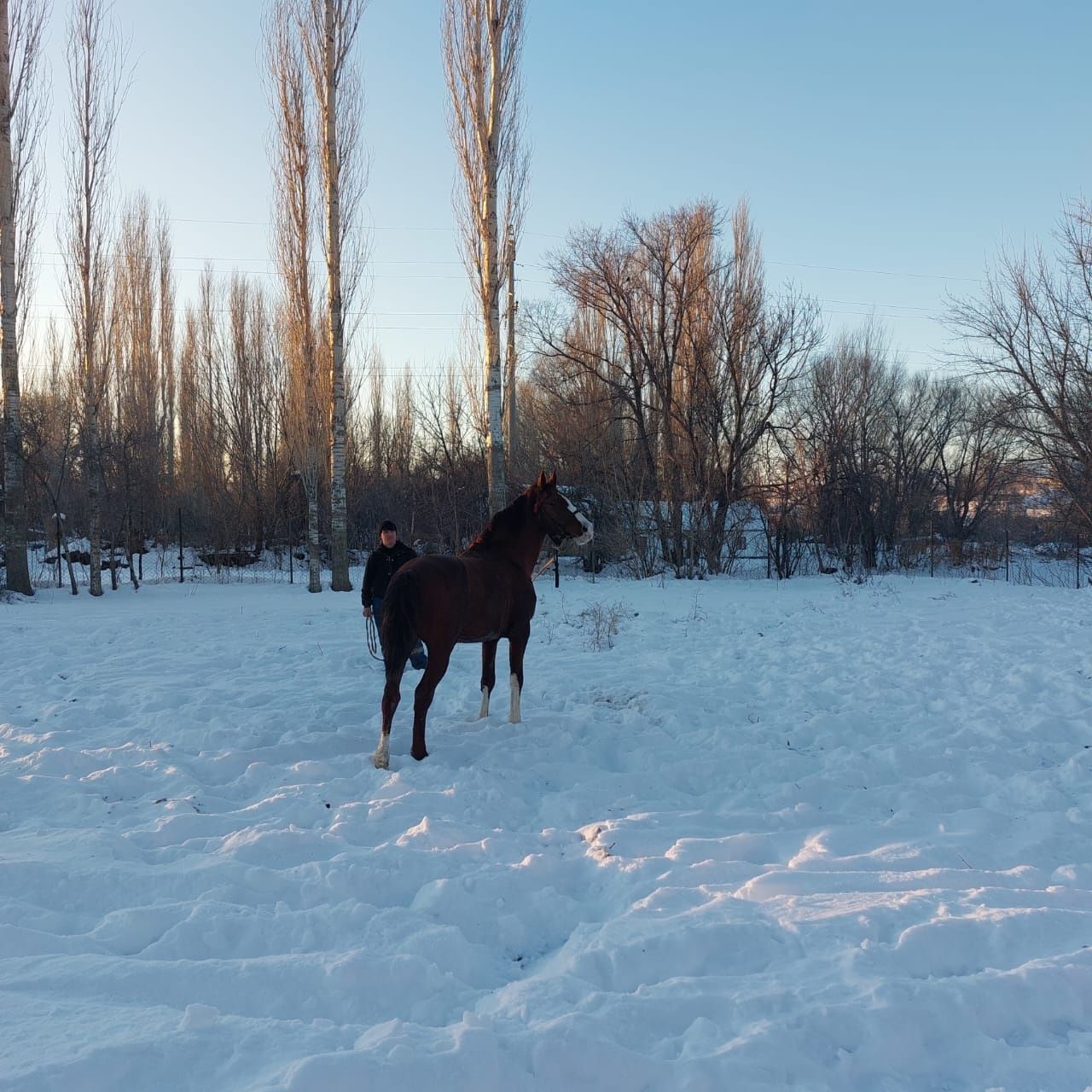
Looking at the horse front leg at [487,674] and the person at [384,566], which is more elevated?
the person at [384,566]

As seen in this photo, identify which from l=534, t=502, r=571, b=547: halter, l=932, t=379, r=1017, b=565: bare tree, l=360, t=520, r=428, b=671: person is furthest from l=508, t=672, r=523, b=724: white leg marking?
l=932, t=379, r=1017, b=565: bare tree

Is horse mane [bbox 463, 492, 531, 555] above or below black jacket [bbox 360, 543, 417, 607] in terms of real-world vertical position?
above

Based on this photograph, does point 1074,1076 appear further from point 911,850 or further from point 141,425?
point 141,425

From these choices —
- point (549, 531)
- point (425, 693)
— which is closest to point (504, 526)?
point (549, 531)

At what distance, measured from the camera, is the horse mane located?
6148mm

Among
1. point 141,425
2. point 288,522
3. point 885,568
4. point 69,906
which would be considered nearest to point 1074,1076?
point 69,906

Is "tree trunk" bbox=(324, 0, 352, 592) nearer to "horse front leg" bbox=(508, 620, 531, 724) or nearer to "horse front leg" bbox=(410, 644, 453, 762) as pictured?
"horse front leg" bbox=(508, 620, 531, 724)

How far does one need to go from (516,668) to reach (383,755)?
53.9 inches

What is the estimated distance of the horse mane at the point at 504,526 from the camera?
615 cm

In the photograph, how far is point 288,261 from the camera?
18.0 m

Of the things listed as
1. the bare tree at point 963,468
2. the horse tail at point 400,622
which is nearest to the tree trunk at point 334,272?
the horse tail at point 400,622

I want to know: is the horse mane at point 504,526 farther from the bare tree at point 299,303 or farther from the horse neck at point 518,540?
the bare tree at point 299,303

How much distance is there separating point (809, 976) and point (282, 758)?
149 inches

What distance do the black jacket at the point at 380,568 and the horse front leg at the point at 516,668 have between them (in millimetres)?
1357
